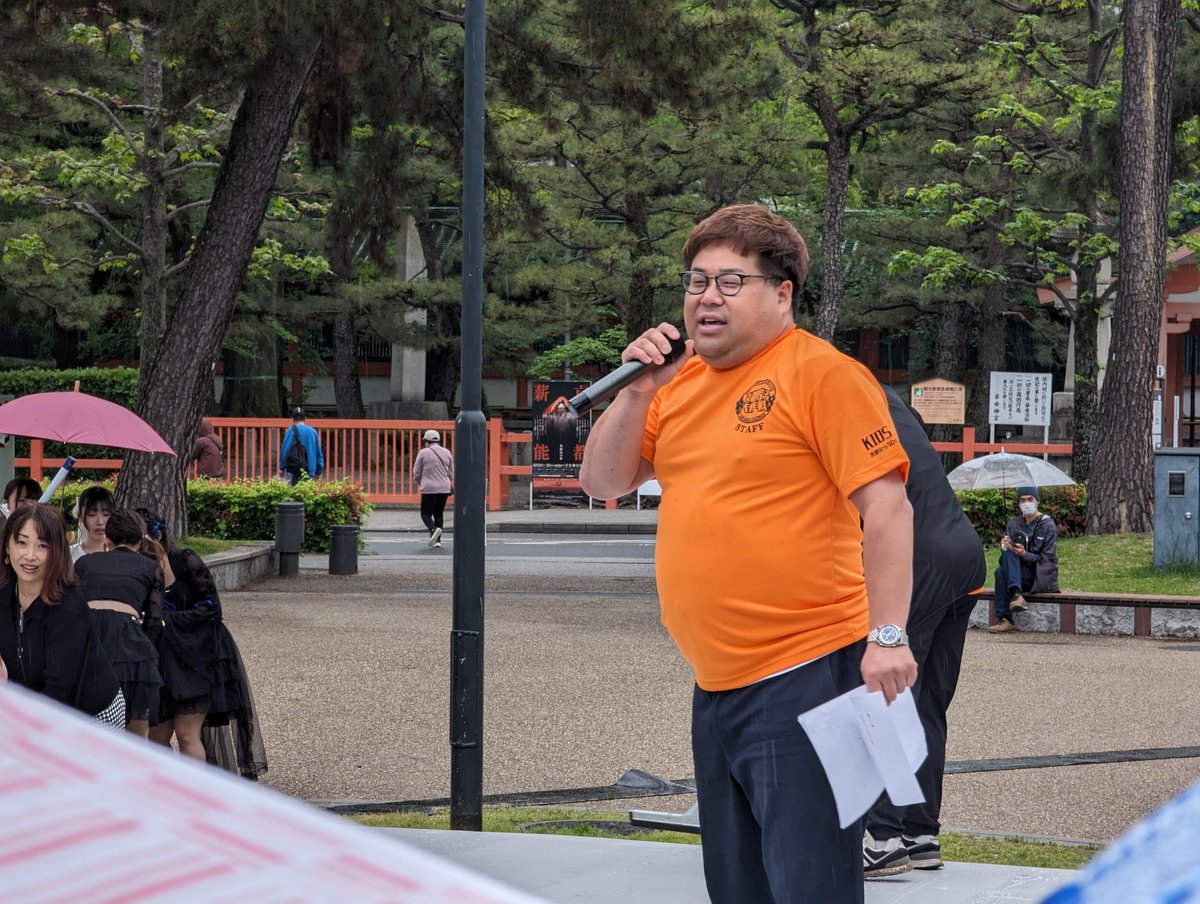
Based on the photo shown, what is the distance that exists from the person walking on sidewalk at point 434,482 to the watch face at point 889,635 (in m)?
16.4

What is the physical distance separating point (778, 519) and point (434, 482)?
54.2 feet

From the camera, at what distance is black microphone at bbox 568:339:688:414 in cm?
298

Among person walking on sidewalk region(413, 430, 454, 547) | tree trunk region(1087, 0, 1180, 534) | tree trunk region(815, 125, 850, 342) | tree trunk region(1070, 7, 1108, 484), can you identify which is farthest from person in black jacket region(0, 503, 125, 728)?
tree trunk region(815, 125, 850, 342)

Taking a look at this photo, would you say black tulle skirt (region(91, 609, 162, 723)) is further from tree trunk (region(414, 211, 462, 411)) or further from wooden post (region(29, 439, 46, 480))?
tree trunk (region(414, 211, 462, 411))

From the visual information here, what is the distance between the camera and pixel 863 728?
2811 millimetres

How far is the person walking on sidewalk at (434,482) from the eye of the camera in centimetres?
1922

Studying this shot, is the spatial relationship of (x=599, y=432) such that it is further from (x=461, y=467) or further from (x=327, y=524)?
(x=327, y=524)

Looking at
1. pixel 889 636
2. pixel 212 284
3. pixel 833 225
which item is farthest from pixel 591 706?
pixel 833 225

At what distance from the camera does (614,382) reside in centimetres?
305

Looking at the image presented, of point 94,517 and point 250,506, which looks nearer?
point 94,517

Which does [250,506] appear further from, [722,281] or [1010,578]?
[722,281]

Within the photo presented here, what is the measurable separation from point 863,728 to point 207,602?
169 inches

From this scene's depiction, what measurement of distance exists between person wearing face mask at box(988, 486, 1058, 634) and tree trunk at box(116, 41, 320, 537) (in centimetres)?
677

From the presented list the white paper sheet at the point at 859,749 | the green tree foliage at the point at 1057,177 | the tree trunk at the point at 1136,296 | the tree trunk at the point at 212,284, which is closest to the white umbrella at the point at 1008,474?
the tree trunk at the point at 1136,296
